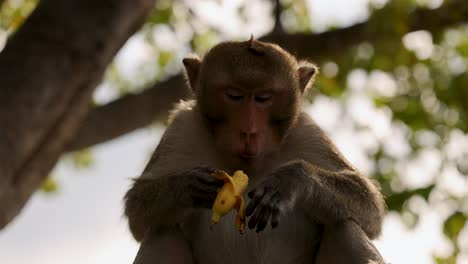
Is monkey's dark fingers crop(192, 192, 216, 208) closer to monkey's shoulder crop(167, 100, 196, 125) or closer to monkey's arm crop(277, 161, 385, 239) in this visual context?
monkey's arm crop(277, 161, 385, 239)

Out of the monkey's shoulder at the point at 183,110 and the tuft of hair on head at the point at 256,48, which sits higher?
the tuft of hair on head at the point at 256,48

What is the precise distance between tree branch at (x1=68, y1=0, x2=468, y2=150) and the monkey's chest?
4.71 metres

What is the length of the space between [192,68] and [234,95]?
67 centimetres

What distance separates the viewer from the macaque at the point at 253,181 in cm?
562

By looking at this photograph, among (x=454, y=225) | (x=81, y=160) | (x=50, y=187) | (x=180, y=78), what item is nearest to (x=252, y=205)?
(x=454, y=225)

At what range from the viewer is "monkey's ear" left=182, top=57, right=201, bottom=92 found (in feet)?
21.0

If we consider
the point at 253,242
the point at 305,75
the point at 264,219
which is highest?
the point at 305,75

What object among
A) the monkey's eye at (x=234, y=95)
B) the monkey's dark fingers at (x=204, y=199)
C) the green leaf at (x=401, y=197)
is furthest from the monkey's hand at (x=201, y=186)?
the green leaf at (x=401, y=197)

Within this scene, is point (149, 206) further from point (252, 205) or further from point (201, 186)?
point (252, 205)

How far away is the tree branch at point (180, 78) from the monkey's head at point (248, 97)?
14.4 feet

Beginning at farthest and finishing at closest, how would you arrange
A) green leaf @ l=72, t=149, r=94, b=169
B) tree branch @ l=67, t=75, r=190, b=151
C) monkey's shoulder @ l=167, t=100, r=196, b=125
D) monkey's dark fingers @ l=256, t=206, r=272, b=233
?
green leaf @ l=72, t=149, r=94, b=169
tree branch @ l=67, t=75, r=190, b=151
monkey's shoulder @ l=167, t=100, r=196, b=125
monkey's dark fingers @ l=256, t=206, r=272, b=233

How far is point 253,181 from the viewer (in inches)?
232

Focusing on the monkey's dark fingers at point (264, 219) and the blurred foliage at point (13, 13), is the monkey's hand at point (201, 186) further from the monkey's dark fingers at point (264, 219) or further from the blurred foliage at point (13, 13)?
the blurred foliage at point (13, 13)

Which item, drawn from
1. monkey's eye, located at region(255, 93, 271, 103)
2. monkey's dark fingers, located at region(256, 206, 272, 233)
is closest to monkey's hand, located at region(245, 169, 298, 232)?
monkey's dark fingers, located at region(256, 206, 272, 233)
